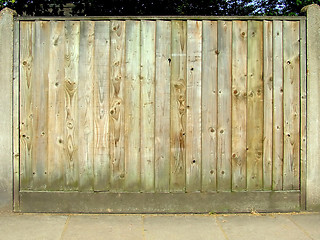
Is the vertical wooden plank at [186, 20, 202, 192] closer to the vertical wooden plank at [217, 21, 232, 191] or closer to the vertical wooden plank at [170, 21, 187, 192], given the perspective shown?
the vertical wooden plank at [170, 21, 187, 192]

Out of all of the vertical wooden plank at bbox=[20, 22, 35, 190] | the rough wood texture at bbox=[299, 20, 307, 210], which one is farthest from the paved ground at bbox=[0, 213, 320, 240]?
the vertical wooden plank at bbox=[20, 22, 35, 190]

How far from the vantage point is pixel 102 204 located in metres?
4.16

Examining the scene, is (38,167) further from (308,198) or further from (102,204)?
(308,198)

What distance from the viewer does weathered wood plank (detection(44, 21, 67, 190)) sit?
4121 millimetres

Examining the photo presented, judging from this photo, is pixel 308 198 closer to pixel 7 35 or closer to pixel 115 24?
pixel 115 24

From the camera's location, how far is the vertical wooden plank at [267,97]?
417 centimetres

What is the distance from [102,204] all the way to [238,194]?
158 cm

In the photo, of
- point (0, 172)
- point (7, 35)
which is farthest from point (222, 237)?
point (7, 35)

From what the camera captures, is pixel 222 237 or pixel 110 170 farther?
pixel 110 170

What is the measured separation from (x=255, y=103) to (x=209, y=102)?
54 cm

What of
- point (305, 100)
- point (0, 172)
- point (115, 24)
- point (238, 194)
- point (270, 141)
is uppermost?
point (115, 24)

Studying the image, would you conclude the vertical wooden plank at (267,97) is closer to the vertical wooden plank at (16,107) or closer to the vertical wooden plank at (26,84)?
the vertical wooden plank at (26,84)

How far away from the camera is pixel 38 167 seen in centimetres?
416

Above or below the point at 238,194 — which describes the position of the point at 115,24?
above
